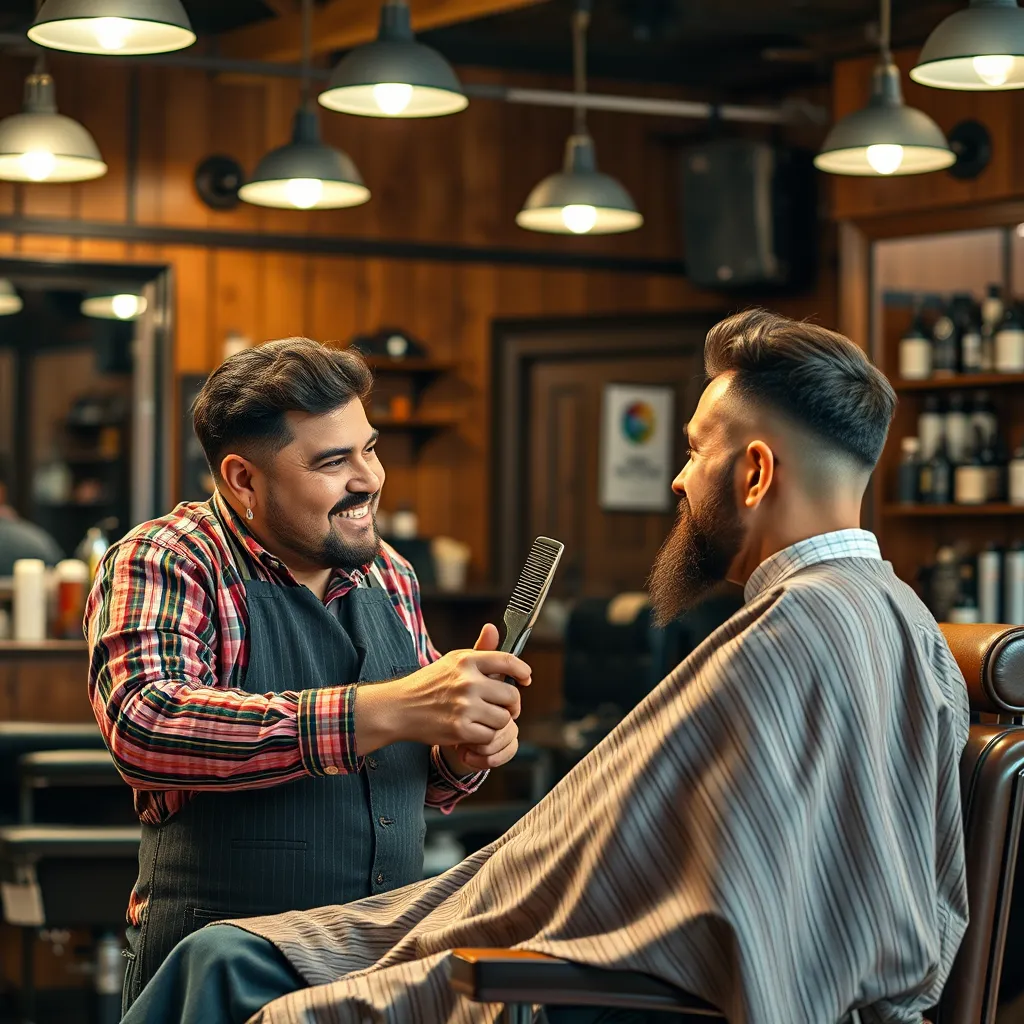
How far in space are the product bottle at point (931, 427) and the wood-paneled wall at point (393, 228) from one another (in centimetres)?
66

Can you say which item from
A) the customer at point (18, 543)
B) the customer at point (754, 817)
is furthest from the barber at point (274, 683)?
the customer at point (18, 543)

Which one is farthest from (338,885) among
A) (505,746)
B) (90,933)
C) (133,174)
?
(133,174)

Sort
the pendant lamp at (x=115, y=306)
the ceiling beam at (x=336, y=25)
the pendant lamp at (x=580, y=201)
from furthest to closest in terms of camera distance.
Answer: the pendant lamp at (x=115, y=306) → the ceiling beam at (x=336, y=25) → the pendant lamp at (x=580, y=201)

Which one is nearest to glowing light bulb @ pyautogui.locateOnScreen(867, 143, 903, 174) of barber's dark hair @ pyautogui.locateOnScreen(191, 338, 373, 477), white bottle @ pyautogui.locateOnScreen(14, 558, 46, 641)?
barber's dark hair @ pyautogui.locateOnScreen(191, 338, 373, 477)

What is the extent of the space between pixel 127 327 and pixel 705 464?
438 centimetres

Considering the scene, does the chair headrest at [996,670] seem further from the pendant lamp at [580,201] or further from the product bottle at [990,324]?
the product bottle at [990,324]

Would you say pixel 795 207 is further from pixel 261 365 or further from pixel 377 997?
pixel 377 997

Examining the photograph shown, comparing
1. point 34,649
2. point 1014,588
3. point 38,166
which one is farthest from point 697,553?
point 1014,588

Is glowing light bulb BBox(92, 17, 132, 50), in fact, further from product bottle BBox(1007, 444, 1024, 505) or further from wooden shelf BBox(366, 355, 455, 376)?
product bottle BBox(1007, 444, 1024, 505)

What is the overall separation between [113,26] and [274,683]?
5.46 ft

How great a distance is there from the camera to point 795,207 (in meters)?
6.04

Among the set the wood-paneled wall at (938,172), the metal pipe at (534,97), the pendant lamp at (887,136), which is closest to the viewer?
the pendant lamp at (887,136)

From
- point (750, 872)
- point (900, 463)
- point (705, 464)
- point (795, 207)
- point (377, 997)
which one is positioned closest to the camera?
point (750, 872)

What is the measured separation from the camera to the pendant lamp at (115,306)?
588cm
